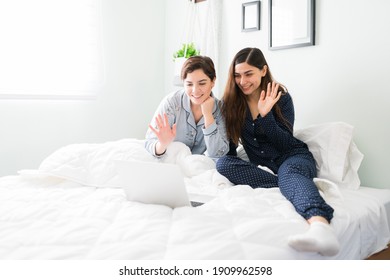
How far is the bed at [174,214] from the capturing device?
2.68 feet

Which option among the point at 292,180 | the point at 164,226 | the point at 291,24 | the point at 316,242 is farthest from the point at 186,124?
the point at 316,242

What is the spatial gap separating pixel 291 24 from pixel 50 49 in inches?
57.9

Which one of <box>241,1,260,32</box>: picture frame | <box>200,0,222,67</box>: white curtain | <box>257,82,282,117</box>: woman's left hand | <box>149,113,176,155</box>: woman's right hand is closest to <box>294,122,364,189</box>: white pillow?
<box>257,82,282,117</box>: woman's left hand

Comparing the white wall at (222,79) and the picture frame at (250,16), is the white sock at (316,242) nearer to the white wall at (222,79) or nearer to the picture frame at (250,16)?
the white wall at (222,79)

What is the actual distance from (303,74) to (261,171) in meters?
0.72

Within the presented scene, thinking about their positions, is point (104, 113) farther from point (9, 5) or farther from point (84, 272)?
point (84, 272)

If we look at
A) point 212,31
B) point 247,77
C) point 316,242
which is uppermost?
point 212,31

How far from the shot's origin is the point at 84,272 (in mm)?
731

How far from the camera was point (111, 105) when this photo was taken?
263 cm

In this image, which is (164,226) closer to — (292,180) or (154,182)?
(154,182)

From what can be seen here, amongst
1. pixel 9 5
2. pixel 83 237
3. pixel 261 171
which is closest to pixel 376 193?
pixel 261 171

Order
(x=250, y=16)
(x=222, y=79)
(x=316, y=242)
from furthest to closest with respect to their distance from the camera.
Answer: (x=222, y=79) < (x=250, y=16) < (x=316, y=242)

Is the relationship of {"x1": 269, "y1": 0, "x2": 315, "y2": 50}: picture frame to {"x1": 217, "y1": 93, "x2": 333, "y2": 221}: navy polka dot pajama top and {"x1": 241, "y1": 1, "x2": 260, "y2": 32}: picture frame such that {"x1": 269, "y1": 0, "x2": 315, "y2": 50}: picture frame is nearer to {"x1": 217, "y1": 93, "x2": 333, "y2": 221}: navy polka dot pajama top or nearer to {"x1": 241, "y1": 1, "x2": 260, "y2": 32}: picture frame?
{"x1": 241, "y1": 1, "x2": 260, "y2": 32}: picture frame

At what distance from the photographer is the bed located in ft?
2.68
